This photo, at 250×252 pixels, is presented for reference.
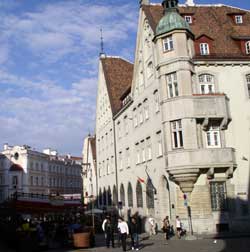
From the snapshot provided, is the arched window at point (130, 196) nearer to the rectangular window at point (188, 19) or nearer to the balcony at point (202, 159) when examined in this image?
the balcony at point (202, 159)

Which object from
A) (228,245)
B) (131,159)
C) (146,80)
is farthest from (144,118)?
(228,245)

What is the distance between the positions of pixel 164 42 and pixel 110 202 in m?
27.1

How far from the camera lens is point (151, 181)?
36.4 metres

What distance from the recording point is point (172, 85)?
1225 inches

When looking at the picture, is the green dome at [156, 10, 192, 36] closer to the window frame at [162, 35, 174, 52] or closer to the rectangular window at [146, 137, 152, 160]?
the window frame at [162, 35, 174, 52]

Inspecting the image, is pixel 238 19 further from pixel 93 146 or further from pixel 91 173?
pixel 93 146

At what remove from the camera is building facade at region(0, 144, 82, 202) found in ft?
309

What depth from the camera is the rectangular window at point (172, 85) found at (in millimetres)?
30812

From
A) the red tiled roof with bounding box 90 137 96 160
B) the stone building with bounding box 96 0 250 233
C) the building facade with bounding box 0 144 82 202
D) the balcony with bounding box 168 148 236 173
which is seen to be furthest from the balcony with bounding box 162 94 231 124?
the building facade with bounding box 0 144 82 202

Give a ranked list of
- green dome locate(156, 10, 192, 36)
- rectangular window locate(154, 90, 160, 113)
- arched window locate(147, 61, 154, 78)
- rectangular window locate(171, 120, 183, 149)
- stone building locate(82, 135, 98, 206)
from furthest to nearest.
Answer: stone building locate(82, 135, 98, 206), arched window locate(147, 61, 154, 78), rectangular window locate(154, 90, 160, 113), green dome locate(156, 10, 192, 36), rectangular window locate(171, 120, 183, 149)

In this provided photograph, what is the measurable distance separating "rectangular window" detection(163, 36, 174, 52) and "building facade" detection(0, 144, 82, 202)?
202 feet

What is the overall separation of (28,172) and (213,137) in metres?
70.4

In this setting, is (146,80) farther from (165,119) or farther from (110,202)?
(110,202)

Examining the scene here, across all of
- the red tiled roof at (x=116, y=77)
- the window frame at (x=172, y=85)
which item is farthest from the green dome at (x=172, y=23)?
the red tiled roof at (x=116, y=77)
